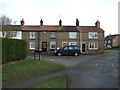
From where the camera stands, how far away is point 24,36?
128 ft

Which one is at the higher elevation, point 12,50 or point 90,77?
point 12,50

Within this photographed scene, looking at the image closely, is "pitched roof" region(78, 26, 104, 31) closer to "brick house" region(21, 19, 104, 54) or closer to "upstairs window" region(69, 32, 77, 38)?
"brick house" region(21, 19, 104, 54)

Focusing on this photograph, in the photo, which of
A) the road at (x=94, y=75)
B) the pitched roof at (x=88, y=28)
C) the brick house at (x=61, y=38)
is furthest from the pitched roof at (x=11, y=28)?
the road at (x=94, y=75)

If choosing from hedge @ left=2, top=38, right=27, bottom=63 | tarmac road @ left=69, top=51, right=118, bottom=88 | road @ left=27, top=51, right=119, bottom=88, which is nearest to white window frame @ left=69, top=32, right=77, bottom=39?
hedge @ left=2, top=38, right=27, bottom=63

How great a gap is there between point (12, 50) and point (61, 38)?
2435cm

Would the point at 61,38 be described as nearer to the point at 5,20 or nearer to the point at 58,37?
the point at 58,37

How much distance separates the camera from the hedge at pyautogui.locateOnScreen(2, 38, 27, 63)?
1364 cm

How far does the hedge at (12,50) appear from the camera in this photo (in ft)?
44.8

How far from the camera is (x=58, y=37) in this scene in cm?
3912

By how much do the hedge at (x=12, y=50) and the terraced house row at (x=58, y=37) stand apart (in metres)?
20.2

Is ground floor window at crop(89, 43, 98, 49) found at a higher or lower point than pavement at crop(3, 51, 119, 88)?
higher

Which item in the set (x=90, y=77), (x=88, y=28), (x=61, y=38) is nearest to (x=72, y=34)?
(x=61, y=38)

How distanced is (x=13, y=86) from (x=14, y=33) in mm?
31273

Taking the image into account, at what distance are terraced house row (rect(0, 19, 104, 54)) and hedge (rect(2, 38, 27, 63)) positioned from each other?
66.4ft
